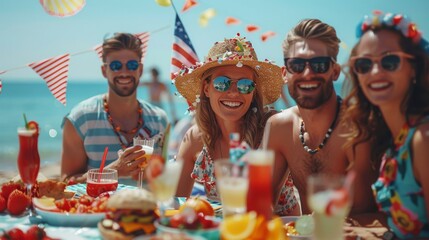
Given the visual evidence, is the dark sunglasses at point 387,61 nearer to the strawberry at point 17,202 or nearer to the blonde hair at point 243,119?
the blonde hair at point 243,119

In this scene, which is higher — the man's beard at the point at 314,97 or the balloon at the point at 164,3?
the balloon at the point at 164,3

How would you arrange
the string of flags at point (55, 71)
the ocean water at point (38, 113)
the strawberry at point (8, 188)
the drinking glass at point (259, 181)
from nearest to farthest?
the drinking glass at point (259, 181) → the strawberry at point (8, 188) → the string of flags at point (55, 71) → the ocean water at point (38, 113)

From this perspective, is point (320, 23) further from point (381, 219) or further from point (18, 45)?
point (18, 45)

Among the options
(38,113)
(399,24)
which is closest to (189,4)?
(399,24)

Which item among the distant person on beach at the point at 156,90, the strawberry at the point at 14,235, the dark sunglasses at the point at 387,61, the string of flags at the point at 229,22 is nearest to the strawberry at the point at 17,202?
the strawberry at the point at 14,235

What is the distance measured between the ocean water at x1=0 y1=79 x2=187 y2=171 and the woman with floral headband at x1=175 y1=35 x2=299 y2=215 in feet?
46.0

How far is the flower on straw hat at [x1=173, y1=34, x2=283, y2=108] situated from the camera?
14.8 feet

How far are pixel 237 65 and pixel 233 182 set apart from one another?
227 centimetres

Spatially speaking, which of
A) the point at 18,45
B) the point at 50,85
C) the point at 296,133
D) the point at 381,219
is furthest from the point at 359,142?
the point at 18,45

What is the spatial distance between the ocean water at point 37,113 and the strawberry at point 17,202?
15066mm

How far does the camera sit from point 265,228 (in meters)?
2.24

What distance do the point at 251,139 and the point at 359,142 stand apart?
1594 mm

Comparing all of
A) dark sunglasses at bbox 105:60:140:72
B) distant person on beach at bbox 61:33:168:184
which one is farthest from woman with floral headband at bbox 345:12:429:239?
dark sunglasses at bbox 105:60:140:72

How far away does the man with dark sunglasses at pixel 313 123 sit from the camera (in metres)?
3.68
